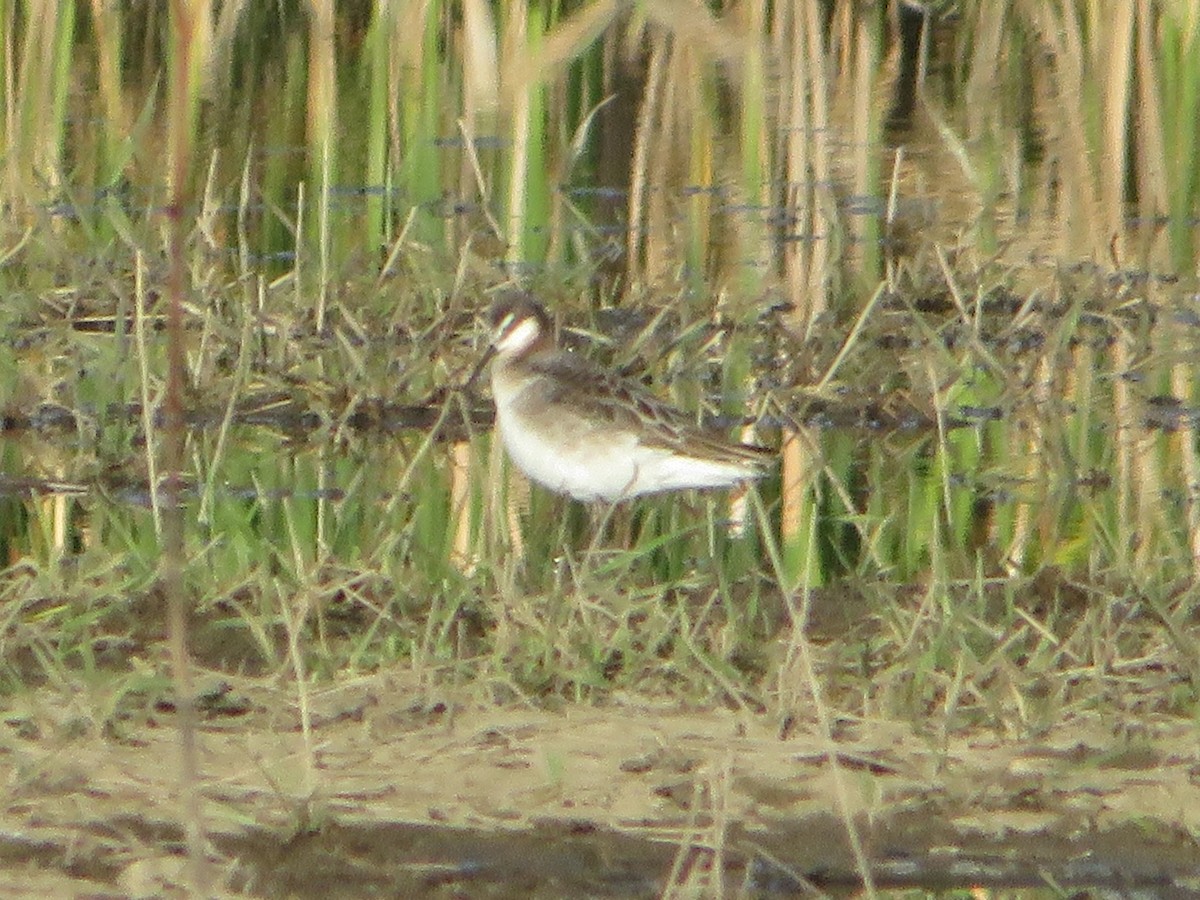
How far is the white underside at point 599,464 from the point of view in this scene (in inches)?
241

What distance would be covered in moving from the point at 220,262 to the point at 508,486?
5.25 feet

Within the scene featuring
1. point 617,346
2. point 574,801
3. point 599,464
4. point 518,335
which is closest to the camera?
point 574,801

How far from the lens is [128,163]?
9375 mm

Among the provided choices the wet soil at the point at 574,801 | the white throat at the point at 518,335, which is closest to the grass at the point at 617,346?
the wet soil at the point at 574,801

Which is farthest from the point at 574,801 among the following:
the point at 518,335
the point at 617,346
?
the point at 617,346

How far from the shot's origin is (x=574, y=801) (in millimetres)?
3834

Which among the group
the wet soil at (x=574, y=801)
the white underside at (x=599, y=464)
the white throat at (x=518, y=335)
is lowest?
the white underside at (x=599, y=464)

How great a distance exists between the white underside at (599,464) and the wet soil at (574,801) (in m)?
1.76

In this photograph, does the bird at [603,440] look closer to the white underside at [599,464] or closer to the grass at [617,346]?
the white underside at [599,464]

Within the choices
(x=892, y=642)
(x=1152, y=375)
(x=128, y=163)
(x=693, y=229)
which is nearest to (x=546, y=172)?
(x=693, y=229)

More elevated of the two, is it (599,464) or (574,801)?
(574,801)

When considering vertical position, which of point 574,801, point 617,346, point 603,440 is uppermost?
point 574,801

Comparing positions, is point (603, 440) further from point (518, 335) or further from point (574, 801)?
point (574, 801)

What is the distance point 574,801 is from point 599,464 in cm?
241
